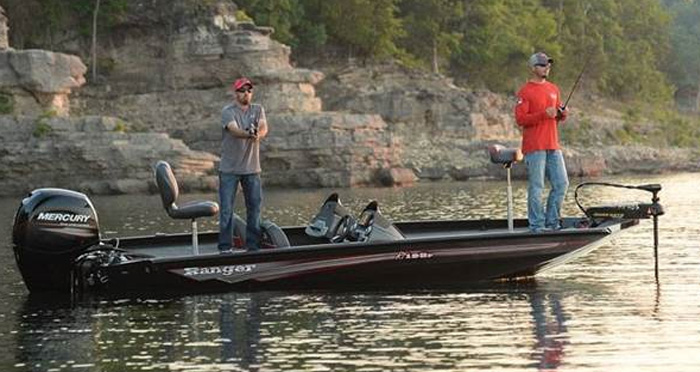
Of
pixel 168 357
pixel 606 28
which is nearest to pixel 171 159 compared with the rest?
pixel 168 357

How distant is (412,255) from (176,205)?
2.32 meters

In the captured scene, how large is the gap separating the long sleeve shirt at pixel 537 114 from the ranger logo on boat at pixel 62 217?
A: 439cm

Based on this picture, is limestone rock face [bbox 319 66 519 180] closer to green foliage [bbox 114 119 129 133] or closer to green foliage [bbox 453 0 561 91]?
green foliage [bbox 453 0 561 91]

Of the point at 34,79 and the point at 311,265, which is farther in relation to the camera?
the point at 34,79

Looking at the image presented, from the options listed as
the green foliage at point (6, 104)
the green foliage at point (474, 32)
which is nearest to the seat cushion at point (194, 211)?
the green foliage at point (6, 104)

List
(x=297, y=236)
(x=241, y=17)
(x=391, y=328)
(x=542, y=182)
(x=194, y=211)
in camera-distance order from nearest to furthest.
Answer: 1. (x=391, y=328)
2. (x=194, y=211)
3. (x=542, y=182)
4. (x=297, y=236)
5. (x=241, y=17)

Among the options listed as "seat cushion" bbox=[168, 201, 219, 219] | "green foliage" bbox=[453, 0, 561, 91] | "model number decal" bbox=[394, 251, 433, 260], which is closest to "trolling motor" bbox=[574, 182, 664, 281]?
"model number decal" bbox=[394, 251, 433, 260]

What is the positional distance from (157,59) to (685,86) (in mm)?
60052

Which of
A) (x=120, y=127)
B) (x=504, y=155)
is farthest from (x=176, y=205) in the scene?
(x=120, y=127)

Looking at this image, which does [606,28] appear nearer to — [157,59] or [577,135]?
[577,135]

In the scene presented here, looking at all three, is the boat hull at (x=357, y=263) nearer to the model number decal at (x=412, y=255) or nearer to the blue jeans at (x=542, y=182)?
the model number decal at (x=412, y=255)

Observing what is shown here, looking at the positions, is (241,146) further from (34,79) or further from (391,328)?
(34,79)

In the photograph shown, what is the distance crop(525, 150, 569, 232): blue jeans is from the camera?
55.3ft

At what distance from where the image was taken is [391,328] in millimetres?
13766
